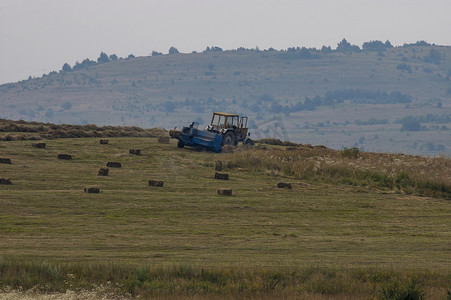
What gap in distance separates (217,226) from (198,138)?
90.5 ft

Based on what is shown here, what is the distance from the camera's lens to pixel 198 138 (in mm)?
51531

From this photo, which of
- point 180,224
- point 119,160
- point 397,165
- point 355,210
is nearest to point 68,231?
point 180,224

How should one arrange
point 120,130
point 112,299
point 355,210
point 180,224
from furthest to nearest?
1. point 120,130
2. point 355,210
3. point 180,224
4. point 112,299

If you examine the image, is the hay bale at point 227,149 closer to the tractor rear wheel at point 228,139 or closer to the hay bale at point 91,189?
the tractor rear wheel at point 228,139

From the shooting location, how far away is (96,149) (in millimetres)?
46000

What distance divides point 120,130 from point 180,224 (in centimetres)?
3879

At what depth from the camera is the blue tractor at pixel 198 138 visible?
51.2m

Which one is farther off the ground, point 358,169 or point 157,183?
point 358,169

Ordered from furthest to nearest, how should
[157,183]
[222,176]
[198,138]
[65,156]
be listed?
[198,138] → [65,156] → [222,176] → [157,183]

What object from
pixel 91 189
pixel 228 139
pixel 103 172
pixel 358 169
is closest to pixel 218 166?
pixel 358 169

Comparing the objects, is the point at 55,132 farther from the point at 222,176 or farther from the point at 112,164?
the point at 222,176

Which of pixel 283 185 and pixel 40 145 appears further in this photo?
pixel 40 145

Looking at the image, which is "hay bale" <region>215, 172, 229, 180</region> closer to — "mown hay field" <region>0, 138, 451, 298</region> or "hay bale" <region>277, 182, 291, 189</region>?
"mown hay field" <region>0, 138, 451, 298</region>

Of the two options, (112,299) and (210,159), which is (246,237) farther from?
(210,159)
